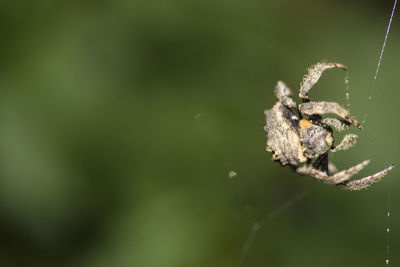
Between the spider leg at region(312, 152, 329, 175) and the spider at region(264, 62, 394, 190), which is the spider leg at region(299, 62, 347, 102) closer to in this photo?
the spider at region(264, 62, 394, 190)

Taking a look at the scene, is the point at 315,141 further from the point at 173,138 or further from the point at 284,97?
the point at 173,138

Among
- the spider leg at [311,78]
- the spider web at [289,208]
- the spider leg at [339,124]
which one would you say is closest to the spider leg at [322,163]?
the spider leg at [339,124]

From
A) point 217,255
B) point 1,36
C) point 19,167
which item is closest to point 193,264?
point 217,255

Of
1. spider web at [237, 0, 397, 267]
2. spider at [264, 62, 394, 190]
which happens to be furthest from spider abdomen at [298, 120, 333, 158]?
spider web at [237, 0, 397, 267]

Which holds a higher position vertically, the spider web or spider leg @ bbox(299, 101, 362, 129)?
spider leg @ bbox(299, 101, 362, 129)

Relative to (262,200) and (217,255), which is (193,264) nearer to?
(217,255)

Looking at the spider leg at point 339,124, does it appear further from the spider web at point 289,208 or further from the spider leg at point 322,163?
the spider web at point 289,208

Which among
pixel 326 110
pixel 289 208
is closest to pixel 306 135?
pixel 326 110
